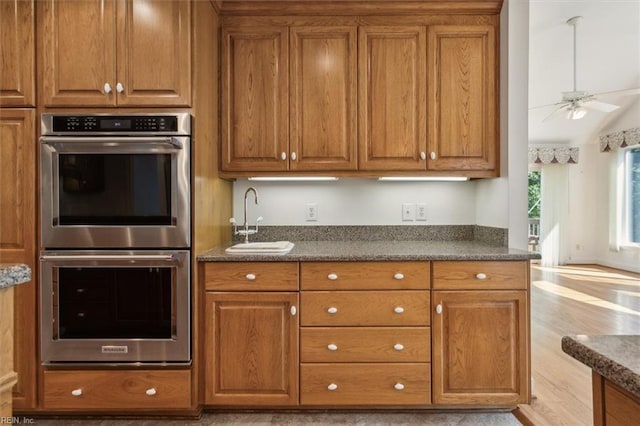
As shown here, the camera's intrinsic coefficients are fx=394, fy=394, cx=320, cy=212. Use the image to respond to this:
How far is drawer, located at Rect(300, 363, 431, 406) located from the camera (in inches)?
83.2

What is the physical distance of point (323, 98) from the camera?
2.44m

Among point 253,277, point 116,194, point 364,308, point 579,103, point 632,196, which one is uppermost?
point 579,103

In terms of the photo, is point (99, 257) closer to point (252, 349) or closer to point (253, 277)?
point (253, 277)

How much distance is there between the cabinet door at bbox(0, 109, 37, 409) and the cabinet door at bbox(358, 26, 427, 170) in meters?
1.83

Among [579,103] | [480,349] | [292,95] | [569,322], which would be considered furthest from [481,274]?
[579,103]

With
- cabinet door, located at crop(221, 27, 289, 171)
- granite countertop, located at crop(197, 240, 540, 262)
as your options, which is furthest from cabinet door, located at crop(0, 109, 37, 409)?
cabinet door, located at crop(221, 27, 289, 171)

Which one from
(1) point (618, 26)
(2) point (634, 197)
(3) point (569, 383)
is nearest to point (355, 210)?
(3) point (569, 383)

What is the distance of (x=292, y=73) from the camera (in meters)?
2.43

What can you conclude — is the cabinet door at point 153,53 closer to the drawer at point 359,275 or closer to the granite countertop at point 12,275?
the drawer at point 359,275

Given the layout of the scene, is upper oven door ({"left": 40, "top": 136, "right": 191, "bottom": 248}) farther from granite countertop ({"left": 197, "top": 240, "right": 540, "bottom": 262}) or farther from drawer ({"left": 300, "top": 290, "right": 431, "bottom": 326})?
drawer ({"left": 300, "top": 290, "right": 431, "bottom": 326})

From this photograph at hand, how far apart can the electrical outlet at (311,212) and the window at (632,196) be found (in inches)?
285

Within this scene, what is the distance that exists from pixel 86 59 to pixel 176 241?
107cm

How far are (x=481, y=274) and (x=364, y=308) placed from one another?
2.14 feet

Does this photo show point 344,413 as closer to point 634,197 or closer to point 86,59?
point 86,59
